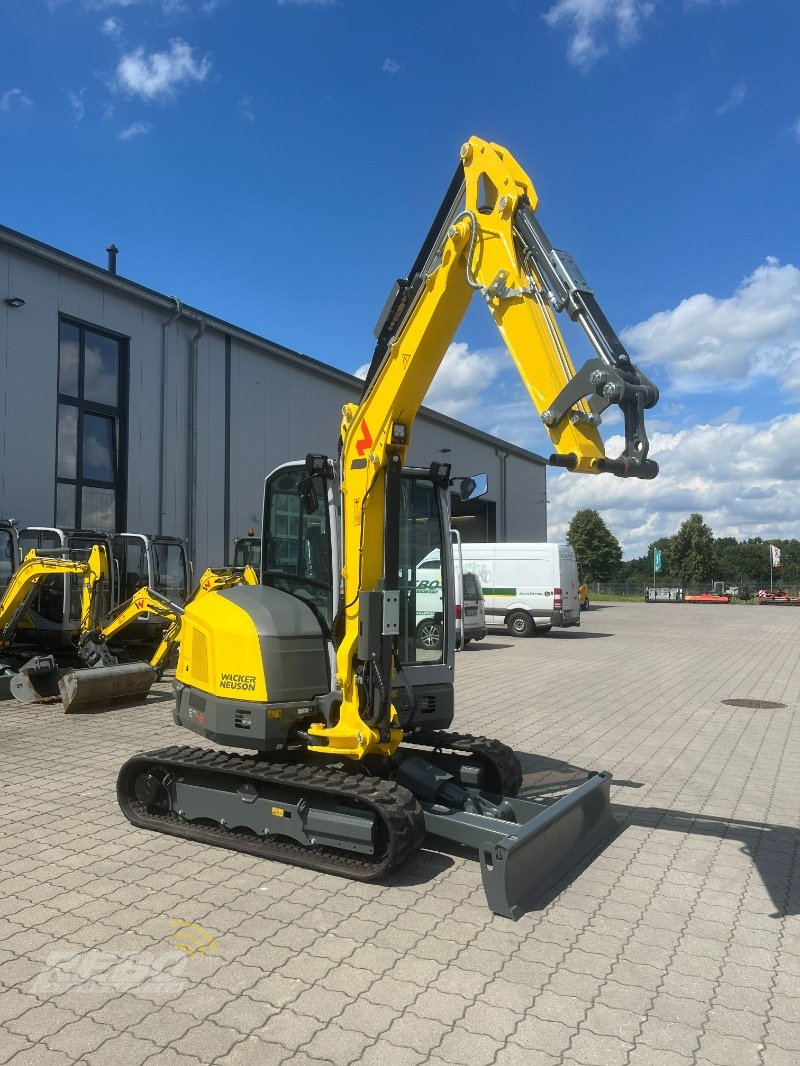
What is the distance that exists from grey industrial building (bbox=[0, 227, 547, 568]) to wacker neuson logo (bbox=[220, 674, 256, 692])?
7.79 metres

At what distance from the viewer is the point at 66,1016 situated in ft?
11.7

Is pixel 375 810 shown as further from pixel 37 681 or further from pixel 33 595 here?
pixel 33 595

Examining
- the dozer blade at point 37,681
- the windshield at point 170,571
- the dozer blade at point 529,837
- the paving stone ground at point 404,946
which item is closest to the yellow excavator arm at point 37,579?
the dozer blade at point 37,681

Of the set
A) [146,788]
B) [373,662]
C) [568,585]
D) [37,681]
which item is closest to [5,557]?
[37,681]

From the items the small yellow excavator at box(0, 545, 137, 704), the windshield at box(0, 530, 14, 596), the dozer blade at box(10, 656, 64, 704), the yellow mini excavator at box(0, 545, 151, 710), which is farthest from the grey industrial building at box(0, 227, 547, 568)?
the dozer blade at box(10, 656, 64, 704)

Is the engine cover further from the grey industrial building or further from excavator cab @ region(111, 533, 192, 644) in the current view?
the grey industrial building

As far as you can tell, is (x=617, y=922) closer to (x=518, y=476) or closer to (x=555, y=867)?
(x=555, y=867)

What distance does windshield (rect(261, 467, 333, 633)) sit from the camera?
5977 mm

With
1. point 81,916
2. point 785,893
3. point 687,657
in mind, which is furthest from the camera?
point 687,657

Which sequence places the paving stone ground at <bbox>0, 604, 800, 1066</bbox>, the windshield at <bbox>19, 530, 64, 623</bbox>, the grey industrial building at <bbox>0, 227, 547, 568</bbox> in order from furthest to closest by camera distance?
the grey industrial building at <bbox>0, 227, 547, 568</bbox>, the windshield at <bbox>19, 530, 64, 623</bbox>, the paving stone ground at <bbox>0, 604, 800, 1066</bbox>

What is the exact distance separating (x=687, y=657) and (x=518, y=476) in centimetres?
2325

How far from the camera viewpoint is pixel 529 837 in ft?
15.6

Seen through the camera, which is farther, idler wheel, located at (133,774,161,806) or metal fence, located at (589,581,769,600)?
metal fence, located at (589,581,769,600)

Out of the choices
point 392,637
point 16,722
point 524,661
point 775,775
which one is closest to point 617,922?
point 392,637
